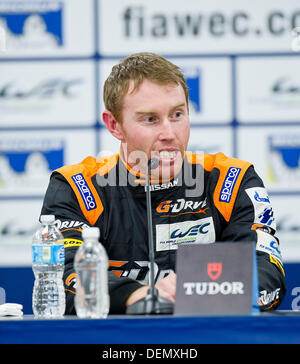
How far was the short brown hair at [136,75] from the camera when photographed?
1928 mm

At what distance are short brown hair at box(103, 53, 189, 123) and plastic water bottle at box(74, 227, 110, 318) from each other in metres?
0.64

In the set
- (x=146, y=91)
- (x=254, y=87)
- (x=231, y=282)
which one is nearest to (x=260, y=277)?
(x=231, y=282)

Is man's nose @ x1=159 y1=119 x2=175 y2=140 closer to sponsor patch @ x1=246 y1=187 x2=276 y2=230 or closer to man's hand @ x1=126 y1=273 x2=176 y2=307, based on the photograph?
sponsor patch @ x1=246 y1=187 x2=276 y2=230

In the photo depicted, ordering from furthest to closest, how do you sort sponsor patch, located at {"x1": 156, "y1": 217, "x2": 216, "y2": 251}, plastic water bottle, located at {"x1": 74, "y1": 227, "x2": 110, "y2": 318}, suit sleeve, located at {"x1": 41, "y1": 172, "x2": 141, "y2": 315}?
1. sponsor patch, located at {"x1": 156, "y1": 217, "x2": 216, "y2": 251}
2. suit sleeve, located at {"x1": 41, "y1": 172, "x2": 141, "y2": 315}
3. plastic water bottle, located at {"x1": 74, "y1": 227, "x2": 110, "y2": 318}

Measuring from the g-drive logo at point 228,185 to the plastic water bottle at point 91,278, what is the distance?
2.12ft

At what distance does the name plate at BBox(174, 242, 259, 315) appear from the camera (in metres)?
1.25

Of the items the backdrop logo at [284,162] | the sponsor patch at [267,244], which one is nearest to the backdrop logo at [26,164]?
the backdrop logo at [284,162]

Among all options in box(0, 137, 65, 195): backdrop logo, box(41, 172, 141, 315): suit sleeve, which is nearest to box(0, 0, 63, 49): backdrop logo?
box(0, 137, 65, 195): backdrop logo

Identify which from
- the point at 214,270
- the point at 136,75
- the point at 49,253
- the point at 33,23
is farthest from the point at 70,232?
the point at 33,23

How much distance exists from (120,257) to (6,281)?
123 centimetres

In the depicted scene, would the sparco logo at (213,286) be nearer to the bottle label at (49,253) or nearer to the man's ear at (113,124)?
the bottle label at (49,253)

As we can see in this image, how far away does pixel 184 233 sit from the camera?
2031 mm

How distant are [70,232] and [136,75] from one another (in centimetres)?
51
